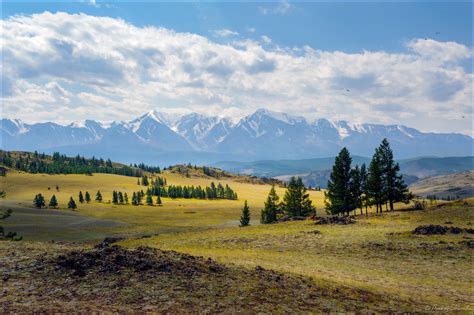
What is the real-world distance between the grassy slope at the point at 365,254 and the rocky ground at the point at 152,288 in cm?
325

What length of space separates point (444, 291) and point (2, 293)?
23.1 m

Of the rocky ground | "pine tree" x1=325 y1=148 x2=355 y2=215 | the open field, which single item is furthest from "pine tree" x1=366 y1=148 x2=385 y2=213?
the rocky ground

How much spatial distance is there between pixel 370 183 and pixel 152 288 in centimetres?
6531

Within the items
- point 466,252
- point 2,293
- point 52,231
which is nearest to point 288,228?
point 466,252

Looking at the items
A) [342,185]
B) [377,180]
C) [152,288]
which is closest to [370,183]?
[377,180]

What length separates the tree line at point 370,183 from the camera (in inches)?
2901

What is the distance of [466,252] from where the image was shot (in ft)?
106

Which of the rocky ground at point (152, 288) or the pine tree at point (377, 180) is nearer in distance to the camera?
the rocky ground at point (152, 288)

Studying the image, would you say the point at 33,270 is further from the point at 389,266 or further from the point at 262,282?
the point at 389,266

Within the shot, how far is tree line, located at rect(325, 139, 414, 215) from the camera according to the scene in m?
73.7

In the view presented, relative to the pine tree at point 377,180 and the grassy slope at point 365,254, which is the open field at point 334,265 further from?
the pine tree at point 377,180

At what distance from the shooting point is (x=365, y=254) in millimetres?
32844

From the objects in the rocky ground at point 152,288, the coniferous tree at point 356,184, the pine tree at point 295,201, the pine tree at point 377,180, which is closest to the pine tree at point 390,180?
the pine tree at point 377,180

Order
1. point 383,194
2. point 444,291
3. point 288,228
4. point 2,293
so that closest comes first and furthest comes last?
point 2,293 → point 444,291 → point 288,228 → point 383,194
